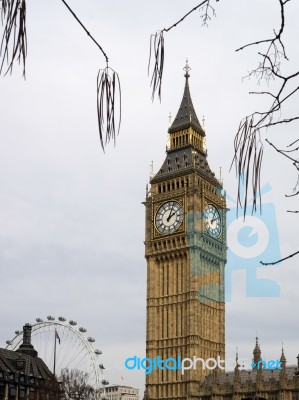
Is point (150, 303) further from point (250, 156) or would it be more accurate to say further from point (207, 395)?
point (250, 156)

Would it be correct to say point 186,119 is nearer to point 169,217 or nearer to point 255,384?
point 169,217

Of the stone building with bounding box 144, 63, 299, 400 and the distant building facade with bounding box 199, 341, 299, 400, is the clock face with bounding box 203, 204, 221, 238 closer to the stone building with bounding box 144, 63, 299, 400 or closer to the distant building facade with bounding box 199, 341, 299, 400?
the stone building with bounding box 144, 63, 299, 400

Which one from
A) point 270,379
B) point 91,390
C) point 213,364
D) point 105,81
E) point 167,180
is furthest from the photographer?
point 167,180

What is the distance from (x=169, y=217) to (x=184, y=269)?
689 centimetres

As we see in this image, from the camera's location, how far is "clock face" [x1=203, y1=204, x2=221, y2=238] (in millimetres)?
92125

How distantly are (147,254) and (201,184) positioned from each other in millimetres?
10724

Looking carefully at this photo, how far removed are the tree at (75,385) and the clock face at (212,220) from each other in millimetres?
23458

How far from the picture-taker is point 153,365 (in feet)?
290

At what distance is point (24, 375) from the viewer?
9038cm

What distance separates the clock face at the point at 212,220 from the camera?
9212 centimetres

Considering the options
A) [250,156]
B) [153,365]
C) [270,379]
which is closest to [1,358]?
[153,365]

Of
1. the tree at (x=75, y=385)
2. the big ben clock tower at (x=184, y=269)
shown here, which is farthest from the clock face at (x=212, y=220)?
the tree at (x=75, y=385)

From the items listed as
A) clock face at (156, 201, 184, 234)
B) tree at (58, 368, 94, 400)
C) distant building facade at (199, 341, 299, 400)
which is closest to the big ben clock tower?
clock face at (156, 201, 184, 234)

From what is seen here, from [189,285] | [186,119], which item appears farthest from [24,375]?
[186,119]
